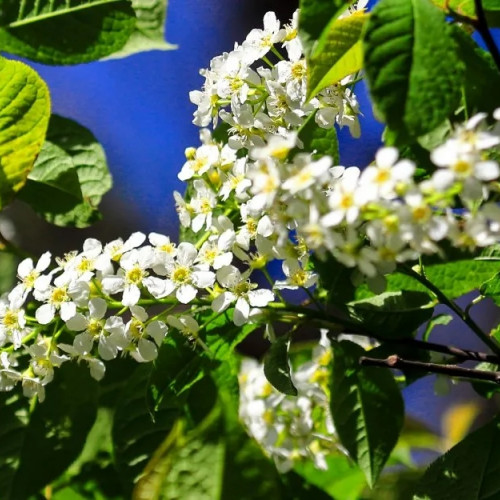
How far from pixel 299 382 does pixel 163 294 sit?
0.35m

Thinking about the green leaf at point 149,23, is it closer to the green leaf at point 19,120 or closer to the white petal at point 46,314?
the green leaf at point 19,120

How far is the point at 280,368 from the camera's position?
2.12ft

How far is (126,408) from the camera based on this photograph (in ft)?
2.94

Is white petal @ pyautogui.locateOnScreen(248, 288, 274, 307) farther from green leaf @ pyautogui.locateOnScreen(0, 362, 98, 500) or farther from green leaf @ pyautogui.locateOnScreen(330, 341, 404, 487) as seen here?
green leaf @ pyautogui.locateOnScreen(0, 362, 98, 500)

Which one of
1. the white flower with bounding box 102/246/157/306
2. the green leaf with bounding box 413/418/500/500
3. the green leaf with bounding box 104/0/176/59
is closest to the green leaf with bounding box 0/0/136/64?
the green leaf with bounding box 104/0/176/59

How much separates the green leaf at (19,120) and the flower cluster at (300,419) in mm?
394

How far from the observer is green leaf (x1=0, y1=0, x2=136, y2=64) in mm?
900

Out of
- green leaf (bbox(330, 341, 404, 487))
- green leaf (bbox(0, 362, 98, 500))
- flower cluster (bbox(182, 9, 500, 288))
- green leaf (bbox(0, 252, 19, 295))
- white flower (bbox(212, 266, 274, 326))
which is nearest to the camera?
flower cluster (bbox(182, 9, 500, 288))

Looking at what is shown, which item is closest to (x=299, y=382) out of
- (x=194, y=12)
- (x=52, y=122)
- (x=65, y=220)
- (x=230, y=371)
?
(x=230, y=371)

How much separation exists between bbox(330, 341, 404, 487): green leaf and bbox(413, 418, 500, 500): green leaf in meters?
0.07

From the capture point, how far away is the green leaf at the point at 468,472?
25.9 inches

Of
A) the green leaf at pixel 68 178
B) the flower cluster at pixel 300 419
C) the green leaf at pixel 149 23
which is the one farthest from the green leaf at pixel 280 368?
the green leaf at pixel 149 23

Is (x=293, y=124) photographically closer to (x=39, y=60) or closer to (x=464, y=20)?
(x=464, y=20)

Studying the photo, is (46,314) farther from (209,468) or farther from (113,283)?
(209,468)
